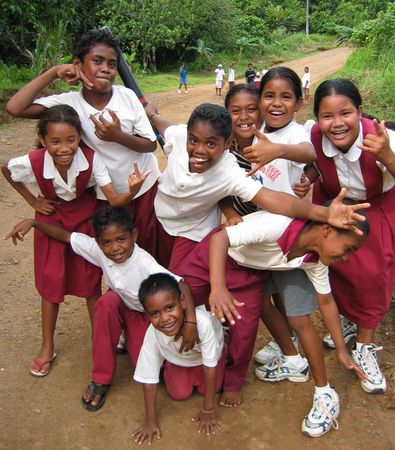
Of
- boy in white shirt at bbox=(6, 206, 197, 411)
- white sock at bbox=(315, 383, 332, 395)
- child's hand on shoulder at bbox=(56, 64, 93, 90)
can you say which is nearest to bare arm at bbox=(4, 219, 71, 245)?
boy in white shirt at bbox=(6, 206, 197, 411)

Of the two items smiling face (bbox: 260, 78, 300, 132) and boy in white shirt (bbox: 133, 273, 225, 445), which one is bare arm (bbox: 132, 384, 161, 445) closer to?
boy in white shirt (bbox: 133, 273, 225, 445)

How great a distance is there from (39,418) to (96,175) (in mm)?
1255

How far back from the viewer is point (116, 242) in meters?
2.47

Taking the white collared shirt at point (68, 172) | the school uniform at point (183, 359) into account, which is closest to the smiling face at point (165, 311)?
the school uniform at point (183, 359)

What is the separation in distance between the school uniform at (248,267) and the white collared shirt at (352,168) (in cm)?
43

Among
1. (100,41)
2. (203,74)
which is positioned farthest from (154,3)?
(100,41)

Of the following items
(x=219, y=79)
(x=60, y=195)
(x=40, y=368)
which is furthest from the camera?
(x=219, y=79)

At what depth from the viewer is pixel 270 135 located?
2.48m

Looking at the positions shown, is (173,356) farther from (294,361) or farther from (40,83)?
(40,83)

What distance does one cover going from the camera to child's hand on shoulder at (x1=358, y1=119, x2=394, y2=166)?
2.22 meters

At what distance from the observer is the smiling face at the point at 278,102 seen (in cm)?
242

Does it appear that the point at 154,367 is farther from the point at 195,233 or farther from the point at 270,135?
the point at 270,135

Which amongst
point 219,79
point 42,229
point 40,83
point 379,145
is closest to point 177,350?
point 42,229

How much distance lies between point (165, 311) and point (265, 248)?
1.81 ft
